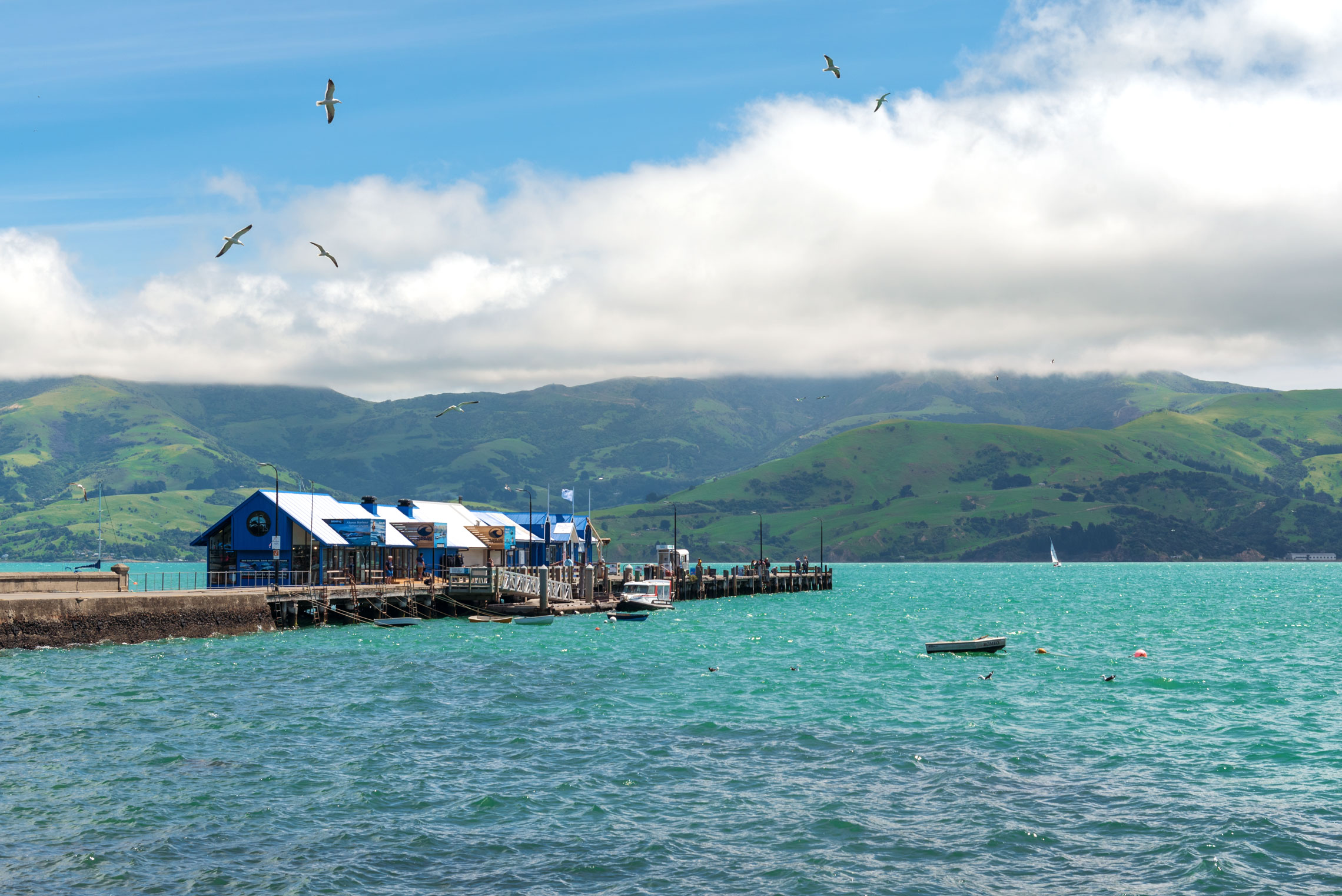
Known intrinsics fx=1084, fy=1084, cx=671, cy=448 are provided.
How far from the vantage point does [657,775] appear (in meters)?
32.7

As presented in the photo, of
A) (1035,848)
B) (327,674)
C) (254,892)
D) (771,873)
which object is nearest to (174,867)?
(254,892)

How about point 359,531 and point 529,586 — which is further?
point 529,586

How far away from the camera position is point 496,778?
32.0 metres

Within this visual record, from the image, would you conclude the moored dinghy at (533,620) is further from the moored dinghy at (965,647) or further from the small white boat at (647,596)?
the moored dinghy at (965,647)

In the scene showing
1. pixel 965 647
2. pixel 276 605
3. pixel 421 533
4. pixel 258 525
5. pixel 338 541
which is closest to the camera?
pixel 965 647

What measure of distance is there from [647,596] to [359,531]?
114 ft

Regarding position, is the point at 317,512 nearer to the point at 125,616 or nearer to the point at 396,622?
the point at 396,622

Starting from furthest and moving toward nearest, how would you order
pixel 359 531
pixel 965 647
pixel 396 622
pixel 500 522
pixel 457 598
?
pixel 500 522 → pixel 359 531 → pixel 457 598 → pixel 396 622 → pixel 965 647

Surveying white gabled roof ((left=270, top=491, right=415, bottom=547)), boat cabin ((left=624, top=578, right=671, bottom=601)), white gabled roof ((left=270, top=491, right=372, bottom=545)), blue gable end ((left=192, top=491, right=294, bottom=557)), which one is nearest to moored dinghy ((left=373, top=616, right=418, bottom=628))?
white gabled roof ((left=270, top=491, right=372, bottom=545))

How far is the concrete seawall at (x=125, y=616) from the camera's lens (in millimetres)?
60906

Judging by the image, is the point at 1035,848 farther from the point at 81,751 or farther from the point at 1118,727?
the point at 81,751

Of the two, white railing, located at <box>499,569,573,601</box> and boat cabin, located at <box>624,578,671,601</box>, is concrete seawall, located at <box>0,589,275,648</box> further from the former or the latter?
boat cabin, located at <box>624,578,671,601</box>

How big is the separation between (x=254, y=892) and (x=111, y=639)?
165 feet

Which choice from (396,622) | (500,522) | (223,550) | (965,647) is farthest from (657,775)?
(500,522)
